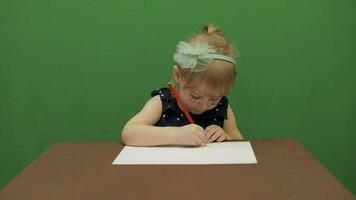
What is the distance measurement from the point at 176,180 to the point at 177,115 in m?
0.42

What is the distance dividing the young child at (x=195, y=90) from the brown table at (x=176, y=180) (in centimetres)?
13

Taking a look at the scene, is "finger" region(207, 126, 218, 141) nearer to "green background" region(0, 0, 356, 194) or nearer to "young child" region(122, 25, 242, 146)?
"young child" region(122, 25, 242, 146)

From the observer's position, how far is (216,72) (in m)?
1.08

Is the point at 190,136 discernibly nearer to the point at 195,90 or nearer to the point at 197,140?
the point at 197,140

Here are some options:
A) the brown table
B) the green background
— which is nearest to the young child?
the brown table

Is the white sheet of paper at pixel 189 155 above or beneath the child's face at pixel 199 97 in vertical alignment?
beneath

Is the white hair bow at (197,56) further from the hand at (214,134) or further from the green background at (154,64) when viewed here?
the green background at (154,64)

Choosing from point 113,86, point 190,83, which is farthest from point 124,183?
point 113,86

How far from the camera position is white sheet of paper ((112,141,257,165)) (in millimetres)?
929

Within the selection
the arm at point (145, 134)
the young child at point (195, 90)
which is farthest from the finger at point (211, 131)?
the arm at point (145, 134)

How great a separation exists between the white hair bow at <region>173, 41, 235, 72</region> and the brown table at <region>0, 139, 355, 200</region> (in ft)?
0.79

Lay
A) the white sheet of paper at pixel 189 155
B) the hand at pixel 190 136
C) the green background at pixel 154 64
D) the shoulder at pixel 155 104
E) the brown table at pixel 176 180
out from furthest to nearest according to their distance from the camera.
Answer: the green background at pixel 154 64, the shoulder at pixel 155 104, the hand at pixel 190 136, the white sheet of paper at pixel 189 155, the brown table at pixel 176 180

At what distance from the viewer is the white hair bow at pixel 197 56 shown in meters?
1.07
